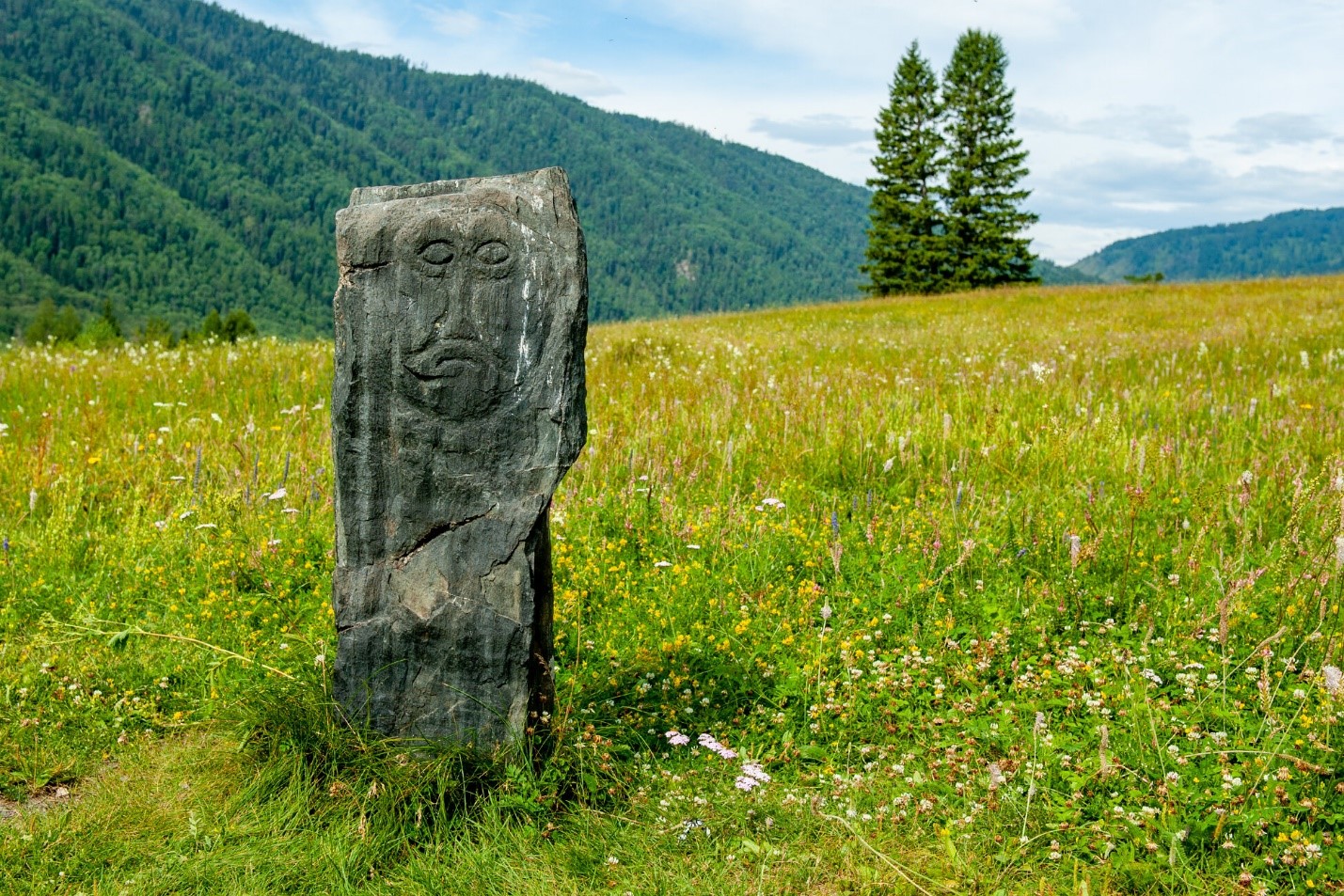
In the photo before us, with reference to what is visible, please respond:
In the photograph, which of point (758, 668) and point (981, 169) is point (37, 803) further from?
point (981, 169)

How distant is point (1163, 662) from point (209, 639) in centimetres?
416

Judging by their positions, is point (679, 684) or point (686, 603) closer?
point (679, 684)

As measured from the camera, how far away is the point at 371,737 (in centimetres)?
324

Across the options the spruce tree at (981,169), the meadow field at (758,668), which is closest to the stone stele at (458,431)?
the meadow field at (758,668)

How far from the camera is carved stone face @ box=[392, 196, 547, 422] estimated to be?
3.11 m

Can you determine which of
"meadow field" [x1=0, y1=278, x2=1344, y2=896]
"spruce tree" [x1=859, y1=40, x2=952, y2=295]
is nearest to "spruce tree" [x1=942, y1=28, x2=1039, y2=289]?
"spruce tree" [x1=859, y1=40, x2=952, y2=295]

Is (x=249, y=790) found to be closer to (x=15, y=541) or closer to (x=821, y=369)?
(x=15, y=541)

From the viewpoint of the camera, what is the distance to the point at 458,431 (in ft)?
10.3

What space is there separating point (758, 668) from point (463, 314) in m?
1.94

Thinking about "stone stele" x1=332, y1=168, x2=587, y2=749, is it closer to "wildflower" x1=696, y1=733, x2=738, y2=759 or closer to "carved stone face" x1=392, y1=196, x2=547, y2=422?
"carved stone face" x1=392, y1=196, x2=547, y2=422

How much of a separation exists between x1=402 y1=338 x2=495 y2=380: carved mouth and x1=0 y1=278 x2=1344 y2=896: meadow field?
4.15 feet

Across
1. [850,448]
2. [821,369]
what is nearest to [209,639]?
[850,448]

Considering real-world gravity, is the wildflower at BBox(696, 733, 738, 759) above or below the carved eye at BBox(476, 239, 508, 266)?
below

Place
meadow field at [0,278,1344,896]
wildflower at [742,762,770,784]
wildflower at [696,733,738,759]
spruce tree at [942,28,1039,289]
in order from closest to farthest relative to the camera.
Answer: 1. meadow field at [0,278,1344,896]
2. wildflower at [742,762,770,784]
3. wildflower at [696,733,738,759]
4. spruce tree at [942,28,1039,289]
